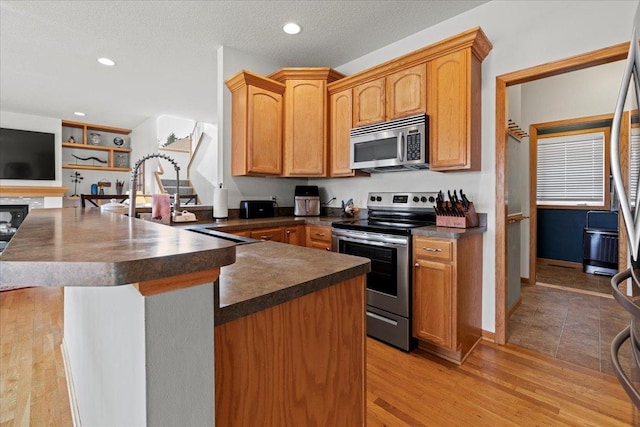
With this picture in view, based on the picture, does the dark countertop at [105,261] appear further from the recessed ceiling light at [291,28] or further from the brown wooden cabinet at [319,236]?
the recessed ceiling light at [291,28]

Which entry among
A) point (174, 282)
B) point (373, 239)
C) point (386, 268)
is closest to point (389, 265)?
point (386, 268)

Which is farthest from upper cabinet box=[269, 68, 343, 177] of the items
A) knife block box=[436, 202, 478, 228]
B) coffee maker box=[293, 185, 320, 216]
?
knife block box=[436, 202, 478, 228]

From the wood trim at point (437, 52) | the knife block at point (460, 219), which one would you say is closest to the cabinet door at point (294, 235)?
the knife block at point (460, 219)

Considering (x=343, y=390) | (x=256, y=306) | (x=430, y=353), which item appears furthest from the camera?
(x=430, y=353)

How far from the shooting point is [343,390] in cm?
100

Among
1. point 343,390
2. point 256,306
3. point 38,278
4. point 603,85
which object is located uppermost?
point 603,85

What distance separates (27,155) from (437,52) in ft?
22.1

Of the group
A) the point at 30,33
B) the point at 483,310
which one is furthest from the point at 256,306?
the point at 30,33

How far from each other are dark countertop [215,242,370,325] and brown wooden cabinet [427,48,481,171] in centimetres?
170

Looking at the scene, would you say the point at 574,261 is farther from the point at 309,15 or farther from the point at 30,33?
the point at 30,33

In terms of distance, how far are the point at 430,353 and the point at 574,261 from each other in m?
3.91

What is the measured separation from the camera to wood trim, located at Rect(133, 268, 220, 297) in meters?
0.52

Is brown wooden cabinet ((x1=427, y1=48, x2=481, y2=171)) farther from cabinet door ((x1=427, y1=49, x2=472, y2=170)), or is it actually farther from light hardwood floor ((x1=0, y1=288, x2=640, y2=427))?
light hardwood floor ((x1=0, y1=288, x2=640, y2=427))

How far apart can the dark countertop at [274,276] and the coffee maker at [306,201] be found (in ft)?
7.49
